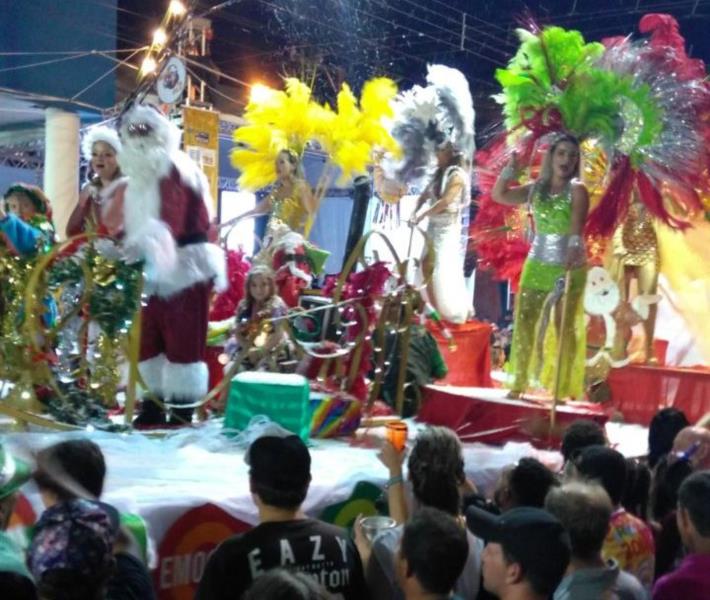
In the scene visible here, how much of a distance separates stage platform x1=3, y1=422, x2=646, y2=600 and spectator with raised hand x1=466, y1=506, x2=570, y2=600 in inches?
57.8

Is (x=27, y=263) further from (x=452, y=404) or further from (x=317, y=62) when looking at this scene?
(x=317, y=62)

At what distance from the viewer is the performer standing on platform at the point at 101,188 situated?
4.83 metres

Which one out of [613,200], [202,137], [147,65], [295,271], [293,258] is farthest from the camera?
[202,137]

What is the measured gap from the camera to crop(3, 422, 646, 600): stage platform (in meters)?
3.31

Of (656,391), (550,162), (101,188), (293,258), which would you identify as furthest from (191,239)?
(656,391)

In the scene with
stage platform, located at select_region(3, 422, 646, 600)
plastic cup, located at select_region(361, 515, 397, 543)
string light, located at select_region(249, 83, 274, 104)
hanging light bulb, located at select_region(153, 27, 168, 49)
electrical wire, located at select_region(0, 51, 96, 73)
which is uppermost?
electrical wire, located at select_region(0, 51, 96, 73)

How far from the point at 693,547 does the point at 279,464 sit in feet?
3.91

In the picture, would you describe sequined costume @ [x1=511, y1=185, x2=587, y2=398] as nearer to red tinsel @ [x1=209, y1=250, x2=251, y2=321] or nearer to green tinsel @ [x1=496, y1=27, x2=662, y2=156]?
green tinsel @ [x1=496, y1=27, x2=662, y2=156]

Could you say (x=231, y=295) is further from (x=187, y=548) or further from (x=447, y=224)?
(x=187, y=548)

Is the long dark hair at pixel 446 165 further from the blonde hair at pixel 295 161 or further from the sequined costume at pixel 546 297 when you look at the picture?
the sequined costume at pixel 546 297

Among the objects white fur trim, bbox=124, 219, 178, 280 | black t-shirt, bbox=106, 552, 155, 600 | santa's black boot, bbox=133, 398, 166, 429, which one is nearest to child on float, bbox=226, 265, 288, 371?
santa's black boot, bbox=133, 398, 166, 429

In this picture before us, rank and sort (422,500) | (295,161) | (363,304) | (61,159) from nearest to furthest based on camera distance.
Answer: (422,500) → (363,304) → (295,161) → (61,159)

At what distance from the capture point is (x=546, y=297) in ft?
18.7

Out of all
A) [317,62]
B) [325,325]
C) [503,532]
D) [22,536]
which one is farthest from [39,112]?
[503,532]
